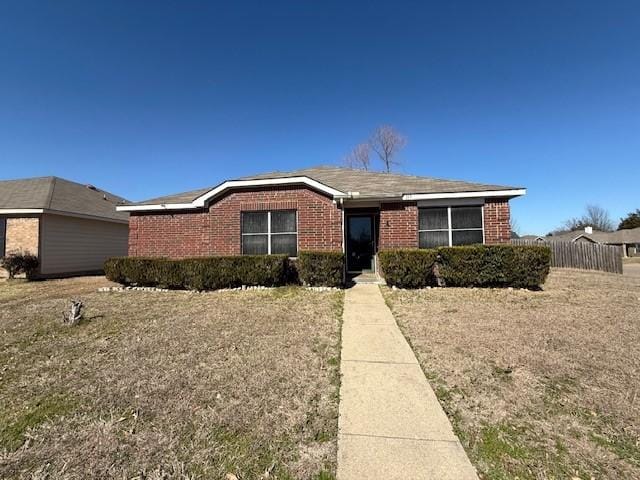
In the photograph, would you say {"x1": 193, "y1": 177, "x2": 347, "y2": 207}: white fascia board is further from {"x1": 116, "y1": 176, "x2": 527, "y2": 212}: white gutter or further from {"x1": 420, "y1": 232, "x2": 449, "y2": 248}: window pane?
{"x1": 420, "y1": 232, "x2": 449, "y2": 248}: window pane

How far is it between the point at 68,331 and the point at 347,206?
8.77 metres

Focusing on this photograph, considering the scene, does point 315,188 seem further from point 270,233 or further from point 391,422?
point 391,422

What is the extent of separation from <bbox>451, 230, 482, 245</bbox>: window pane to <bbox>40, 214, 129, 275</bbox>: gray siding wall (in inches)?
692

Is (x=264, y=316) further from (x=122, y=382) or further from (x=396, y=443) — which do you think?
(x=396, y=443)

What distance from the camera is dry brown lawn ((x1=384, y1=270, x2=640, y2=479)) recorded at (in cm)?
256

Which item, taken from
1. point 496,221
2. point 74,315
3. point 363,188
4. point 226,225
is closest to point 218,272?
point 226,225

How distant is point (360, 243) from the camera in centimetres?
1225

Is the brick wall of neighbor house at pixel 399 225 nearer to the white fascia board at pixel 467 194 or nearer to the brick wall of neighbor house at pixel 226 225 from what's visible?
the white fascia board at pixel 467 194

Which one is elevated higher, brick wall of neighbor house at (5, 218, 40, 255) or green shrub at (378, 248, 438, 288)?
brick wall of neighbor house at (5, 218, 40, 255)

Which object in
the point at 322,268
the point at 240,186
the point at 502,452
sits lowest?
the point at 502,452

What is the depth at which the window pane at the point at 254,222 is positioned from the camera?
1131 cm

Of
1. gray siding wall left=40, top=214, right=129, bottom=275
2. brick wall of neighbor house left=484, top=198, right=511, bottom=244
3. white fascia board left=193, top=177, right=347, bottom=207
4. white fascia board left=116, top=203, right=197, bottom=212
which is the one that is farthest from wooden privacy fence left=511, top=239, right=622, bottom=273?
gray siding wall left=40, top=214, right=129, bottom=275

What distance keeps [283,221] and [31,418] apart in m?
8.57

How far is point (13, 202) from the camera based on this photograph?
48.8 ft
